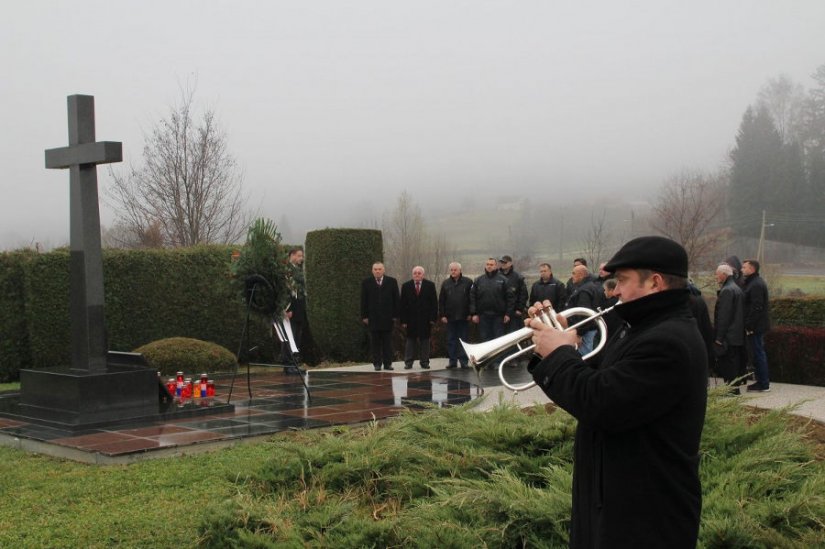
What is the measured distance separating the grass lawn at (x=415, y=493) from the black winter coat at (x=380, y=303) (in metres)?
8.11

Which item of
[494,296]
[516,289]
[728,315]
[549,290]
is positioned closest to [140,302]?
[494,296]

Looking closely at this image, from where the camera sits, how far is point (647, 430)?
289 cm

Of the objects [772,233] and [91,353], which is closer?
[91,353]

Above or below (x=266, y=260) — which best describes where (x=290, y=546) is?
below

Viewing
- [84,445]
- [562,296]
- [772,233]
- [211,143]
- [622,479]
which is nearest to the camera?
[622,479]

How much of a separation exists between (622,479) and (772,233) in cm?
4420

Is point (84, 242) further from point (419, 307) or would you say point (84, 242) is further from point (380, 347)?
point (419, 307)

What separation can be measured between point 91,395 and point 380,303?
642 cm

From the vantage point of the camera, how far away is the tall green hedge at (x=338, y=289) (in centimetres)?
1828

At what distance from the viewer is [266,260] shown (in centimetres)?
1138

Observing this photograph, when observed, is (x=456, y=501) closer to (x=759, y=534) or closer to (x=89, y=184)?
(x=759, y=534)

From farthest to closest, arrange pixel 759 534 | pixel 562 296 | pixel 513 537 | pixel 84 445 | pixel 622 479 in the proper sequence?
pixel 562 296, pixel 84 445, pixel 513 537, pixel 759 534, pixel 622 479

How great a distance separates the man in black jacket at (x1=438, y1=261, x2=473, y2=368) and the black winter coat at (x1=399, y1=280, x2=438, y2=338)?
0.65 ft

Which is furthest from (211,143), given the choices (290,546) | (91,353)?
(290,546)
